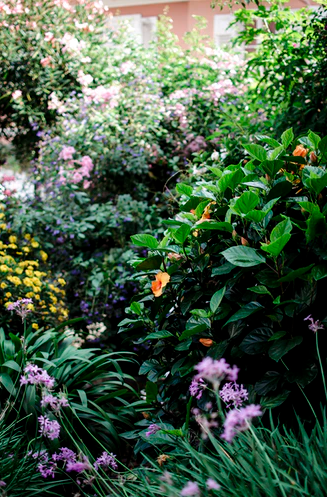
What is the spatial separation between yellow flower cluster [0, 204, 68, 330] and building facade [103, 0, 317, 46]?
783 cm

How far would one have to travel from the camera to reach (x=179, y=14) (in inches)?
454

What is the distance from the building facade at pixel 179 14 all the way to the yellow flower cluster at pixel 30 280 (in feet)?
25.7

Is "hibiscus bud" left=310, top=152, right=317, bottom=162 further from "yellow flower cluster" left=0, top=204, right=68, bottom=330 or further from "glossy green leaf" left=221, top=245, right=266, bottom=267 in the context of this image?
"yellow flower cluster" left=0, top=204, right=68, bottom=330

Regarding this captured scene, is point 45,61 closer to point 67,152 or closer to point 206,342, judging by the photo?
point 67,152

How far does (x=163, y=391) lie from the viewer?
7.19ft

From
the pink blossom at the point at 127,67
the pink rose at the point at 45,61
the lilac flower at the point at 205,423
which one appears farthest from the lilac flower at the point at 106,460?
the pink rose at the point at 45,61

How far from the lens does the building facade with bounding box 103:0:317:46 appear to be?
36.8 feet

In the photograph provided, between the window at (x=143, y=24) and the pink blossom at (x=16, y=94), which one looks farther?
the window at (x=143, y=24)

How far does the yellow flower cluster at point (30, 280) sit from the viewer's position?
12.6 ft

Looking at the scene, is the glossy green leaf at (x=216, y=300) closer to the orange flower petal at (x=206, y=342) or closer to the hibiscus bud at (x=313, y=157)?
the orange flower petal at (x=206, y=342)

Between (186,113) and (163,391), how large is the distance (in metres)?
4.06

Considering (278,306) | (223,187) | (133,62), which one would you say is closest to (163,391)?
(278,306)

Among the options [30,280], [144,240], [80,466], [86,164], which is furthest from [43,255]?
[80,466]

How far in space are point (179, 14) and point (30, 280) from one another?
9.36 meters
